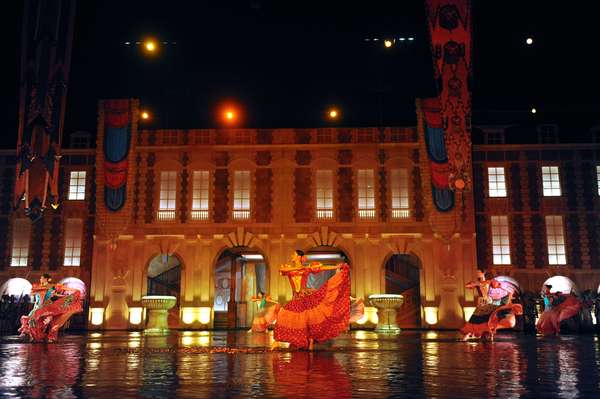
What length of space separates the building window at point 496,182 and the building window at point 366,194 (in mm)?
5939

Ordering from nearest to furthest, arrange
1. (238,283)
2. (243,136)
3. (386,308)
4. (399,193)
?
(386,308)
(399,193)
(243,136)
(238,283)

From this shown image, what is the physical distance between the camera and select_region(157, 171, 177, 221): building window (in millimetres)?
31141

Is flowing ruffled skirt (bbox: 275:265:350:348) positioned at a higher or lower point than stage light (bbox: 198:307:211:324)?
higher

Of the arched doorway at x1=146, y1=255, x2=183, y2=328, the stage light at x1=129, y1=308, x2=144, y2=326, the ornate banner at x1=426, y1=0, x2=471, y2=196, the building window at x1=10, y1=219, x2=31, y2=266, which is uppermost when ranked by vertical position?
the ornate banner at x1=426, y1=0, x2=471, y2=196

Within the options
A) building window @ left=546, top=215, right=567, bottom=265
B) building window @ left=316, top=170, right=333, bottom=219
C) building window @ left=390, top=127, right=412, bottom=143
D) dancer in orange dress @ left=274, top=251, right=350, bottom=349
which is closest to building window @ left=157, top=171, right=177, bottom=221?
building window @ left=316, top=170, right=333, bottom=219

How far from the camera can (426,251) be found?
30.4m

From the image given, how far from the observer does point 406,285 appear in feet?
109

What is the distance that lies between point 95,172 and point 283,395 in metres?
28.1

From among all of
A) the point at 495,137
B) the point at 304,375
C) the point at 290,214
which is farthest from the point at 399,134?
the point at 304,375

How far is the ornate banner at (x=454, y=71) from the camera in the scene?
21.1 meters

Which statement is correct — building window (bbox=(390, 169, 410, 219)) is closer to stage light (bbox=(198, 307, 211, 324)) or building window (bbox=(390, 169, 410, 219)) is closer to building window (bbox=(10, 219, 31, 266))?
stage light (bbox=(198, 307, 211, 324))

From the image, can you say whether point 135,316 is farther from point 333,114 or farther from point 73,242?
point 333,114

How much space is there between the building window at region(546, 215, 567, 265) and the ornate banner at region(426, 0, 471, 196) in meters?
9.45

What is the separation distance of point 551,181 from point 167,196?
19.0 meters
